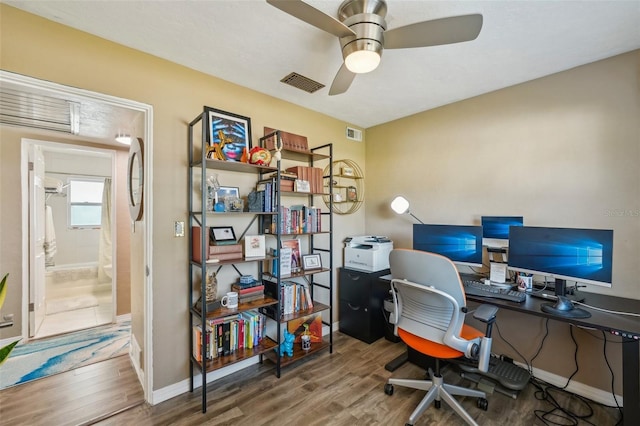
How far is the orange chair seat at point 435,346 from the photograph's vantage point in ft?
Answer: 5.59

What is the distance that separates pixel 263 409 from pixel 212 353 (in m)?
0.56

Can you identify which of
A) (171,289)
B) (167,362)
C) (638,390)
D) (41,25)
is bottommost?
(167,362)

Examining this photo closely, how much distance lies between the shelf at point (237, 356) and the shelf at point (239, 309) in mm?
350

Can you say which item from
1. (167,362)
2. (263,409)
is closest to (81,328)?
(167,362)

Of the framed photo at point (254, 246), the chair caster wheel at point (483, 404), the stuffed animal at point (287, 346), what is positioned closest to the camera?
the chair caster wheel at point (483, 404)

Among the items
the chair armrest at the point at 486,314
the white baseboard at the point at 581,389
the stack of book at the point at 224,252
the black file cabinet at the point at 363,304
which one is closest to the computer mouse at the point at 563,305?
the chair armrest at the point at 486,314

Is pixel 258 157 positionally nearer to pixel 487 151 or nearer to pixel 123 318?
pixel 487 151

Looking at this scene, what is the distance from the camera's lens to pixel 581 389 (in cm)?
202

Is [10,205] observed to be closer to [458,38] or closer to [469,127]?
[458,38]

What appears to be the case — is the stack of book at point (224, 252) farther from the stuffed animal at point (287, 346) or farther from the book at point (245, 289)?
the stuffed animal at point (287, 346)

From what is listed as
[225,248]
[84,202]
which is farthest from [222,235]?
[84,202]

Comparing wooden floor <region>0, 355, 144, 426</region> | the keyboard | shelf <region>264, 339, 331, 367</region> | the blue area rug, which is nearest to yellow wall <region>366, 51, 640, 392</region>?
the keyboard

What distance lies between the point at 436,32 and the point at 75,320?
16.3ft

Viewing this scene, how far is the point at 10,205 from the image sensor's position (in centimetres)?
271
